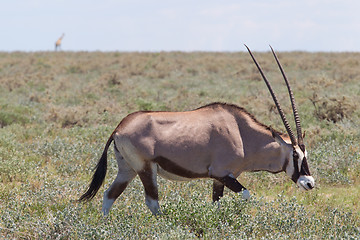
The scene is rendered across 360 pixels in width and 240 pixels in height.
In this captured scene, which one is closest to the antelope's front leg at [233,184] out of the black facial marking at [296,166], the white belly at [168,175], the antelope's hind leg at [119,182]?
the white belly at [168,175]

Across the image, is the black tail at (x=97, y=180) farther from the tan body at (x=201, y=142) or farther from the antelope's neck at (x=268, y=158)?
the antelope's neck at (x=268, y=158)

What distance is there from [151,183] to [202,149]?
2.45 feet

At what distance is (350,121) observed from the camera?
12.7 metres

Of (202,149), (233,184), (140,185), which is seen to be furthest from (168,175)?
(140,185)

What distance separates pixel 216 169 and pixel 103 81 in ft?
54.6

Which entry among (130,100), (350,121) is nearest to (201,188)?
(350,121)

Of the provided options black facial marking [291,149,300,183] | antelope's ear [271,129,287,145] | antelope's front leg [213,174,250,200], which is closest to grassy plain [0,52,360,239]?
antelope's front leg [213,174,250,200]

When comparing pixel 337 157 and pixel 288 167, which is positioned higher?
pixel 288 167

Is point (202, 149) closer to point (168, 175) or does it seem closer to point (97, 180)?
point (168, 175)

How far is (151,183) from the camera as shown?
5.68 metres

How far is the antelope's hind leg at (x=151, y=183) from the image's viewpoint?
223 inches

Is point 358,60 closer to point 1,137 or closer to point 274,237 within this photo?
point 1,137

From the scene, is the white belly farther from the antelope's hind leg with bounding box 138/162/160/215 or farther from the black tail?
the black tail

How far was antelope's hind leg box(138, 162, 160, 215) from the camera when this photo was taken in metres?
5.66
